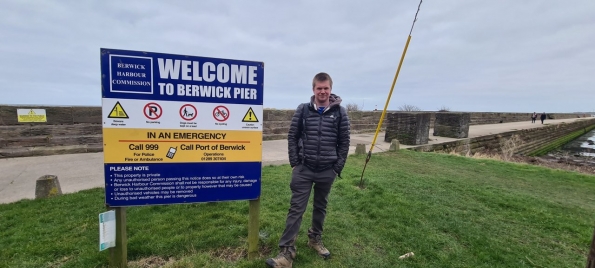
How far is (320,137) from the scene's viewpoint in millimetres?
2855

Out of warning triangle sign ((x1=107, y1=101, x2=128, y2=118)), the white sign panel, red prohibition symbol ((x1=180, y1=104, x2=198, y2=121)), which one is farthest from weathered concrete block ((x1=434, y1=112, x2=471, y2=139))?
the white sign panel

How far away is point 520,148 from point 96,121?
23613mm

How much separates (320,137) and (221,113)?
3.20 feet

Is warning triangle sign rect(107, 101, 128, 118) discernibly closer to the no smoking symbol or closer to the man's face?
the no smoking symbol

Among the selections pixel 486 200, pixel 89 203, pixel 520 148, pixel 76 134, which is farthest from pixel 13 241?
pixel 520 148

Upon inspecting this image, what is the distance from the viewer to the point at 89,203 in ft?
14.2

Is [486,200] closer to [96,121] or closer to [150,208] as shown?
[150,208]

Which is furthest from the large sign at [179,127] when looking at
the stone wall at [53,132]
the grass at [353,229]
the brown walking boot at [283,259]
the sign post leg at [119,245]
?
the stone wall at [53,132]

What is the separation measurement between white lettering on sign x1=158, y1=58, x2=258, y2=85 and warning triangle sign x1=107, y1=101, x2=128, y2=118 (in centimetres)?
37

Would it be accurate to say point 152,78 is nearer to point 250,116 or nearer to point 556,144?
point 250,116

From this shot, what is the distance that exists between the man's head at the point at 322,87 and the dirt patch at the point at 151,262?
2138 millimetres

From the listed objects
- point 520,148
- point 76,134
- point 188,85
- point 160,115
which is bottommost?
point 520,148

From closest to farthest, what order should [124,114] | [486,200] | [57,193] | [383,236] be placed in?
[124,114] < [383,236] < [57,193] < [486,200]

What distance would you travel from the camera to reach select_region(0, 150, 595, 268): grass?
2.96 meters
